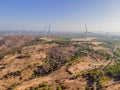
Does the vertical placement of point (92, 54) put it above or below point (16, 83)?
above

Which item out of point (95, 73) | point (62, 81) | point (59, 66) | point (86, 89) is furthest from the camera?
point (59, 66)

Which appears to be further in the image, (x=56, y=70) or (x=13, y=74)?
(x=56, y=70)

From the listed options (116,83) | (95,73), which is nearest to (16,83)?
(95,73)

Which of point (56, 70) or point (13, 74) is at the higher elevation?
point (56, 70)

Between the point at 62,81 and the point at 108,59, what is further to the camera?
the point at 108,59

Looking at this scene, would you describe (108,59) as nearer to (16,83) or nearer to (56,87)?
(56,87)

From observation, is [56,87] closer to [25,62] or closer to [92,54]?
[25,62]

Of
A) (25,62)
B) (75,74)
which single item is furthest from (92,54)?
(25,62)

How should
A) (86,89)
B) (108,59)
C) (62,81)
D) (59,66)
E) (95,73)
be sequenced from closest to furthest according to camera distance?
(86,89)
(62,81)
(95,73)
(59,66)
(108,59)

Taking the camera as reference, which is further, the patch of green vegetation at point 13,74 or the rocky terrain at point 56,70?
the patch of green vegetation at point 13,74

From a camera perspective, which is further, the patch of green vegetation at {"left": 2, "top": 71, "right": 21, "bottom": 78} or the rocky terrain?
the patch of green vegetation at {"left": 2, "top": 71, "right": 21, "bottom": 78}
